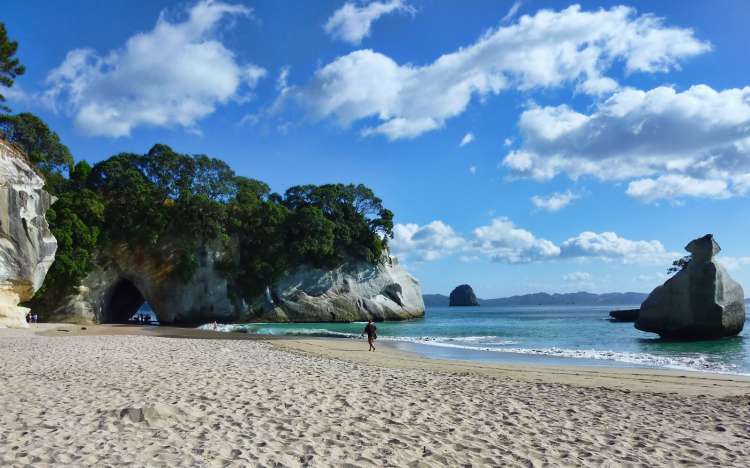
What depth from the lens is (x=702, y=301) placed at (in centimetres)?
2950

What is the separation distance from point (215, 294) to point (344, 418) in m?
47.1

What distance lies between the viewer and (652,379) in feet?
45.6

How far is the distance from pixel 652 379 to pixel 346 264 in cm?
4671

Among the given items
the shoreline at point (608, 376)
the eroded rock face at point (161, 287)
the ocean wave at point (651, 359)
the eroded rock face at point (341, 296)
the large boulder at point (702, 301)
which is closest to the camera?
the shoreline at point (608, 376)

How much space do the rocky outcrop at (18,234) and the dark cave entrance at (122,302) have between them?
18.8 metres

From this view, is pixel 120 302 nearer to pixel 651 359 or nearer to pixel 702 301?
pixel 651 359

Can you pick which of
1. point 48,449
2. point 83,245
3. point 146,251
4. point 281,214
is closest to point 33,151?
point 83,245

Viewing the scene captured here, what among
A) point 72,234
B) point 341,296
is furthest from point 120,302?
point 341,296

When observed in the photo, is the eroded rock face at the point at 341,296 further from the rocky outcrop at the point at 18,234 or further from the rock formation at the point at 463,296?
the rock formation at the point at 463,296

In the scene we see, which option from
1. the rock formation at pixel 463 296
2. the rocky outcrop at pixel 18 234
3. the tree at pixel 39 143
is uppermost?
the tree at pixel 39 143

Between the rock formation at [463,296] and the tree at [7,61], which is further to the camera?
the rock formation at [463,296]

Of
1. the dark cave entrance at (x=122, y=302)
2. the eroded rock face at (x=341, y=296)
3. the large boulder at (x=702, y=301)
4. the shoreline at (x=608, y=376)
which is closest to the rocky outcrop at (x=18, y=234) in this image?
the dark cave entrance at (x=122, y=302)

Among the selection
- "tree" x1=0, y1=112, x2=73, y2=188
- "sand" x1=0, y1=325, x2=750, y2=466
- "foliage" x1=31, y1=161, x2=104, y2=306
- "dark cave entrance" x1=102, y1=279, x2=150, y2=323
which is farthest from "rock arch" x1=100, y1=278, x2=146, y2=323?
"sand" x1=0, y1=325, x2=750, y2=466

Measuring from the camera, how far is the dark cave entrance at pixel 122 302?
50.0m
